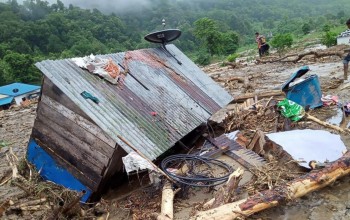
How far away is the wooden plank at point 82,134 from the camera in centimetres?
578

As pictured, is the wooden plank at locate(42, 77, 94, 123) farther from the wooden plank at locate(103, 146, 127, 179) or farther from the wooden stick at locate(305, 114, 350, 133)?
the wooden stick at locate(305, 114, 350, 133)

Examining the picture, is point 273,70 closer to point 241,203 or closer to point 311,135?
point 311,135

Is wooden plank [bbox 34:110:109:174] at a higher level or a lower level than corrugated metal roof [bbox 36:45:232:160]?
lower

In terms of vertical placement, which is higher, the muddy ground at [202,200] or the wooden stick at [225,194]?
the wooden stick at [225,194]

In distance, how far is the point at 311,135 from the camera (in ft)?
22.2

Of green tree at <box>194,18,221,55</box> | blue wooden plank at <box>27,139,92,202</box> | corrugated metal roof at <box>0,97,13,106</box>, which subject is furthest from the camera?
green tree at <box>194,18,221,55</box>

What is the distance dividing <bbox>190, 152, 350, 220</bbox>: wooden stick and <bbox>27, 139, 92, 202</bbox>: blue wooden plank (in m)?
2.78

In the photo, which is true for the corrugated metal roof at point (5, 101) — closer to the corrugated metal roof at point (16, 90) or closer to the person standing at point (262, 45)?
the corrugated metal roof at point (16, 90)

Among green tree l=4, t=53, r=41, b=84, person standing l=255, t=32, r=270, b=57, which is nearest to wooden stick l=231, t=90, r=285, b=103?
person standing l=255, t=32, r=270, b=57

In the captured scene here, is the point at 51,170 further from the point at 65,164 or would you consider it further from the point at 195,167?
the point at 195,167

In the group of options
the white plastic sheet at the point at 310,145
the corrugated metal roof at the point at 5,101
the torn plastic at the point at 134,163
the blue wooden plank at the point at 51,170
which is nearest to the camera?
the torn plastic at the point at 134,163

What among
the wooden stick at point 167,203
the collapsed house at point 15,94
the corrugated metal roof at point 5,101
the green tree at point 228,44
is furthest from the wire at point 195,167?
the green tree at point 228,44

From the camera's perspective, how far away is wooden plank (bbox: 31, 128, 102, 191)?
611cm

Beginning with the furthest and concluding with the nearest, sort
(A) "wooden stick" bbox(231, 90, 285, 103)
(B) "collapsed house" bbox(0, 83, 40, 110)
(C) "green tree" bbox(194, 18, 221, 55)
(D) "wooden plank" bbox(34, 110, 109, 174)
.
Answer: (C) "green tree" bbox(194, 18, 221, 55) → (B) "collapsed house" bbox(0, 83, 40, 110) → (A) "wooden stick" bbox(231, 90, 285, 103) → (D) "wooden plank" bbox(34, 110, 109, 174)
